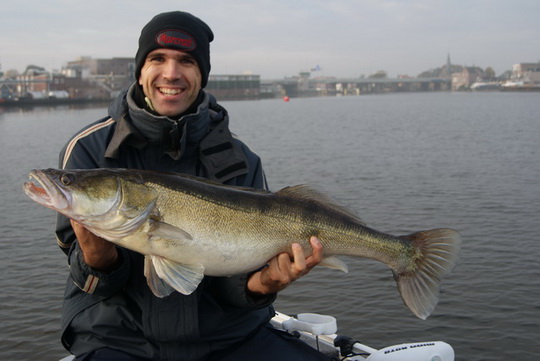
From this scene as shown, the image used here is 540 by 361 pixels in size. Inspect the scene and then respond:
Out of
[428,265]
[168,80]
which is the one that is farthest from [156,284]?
[428,265]

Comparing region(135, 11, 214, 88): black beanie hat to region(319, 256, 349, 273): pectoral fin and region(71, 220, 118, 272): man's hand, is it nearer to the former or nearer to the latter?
region(71, 220, 118, 272): man's hand

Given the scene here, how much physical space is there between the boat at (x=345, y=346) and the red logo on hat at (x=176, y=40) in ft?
8.59

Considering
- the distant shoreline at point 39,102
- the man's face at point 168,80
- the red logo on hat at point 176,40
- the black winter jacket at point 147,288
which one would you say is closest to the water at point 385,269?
the black winter jacket at point 147,288

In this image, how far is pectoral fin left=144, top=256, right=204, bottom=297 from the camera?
11.4ft

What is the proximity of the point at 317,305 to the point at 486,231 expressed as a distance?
18.8 ft

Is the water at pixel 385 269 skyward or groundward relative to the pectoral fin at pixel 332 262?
groundward

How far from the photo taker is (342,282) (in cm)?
1089

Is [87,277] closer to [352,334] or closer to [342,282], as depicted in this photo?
[352,334]

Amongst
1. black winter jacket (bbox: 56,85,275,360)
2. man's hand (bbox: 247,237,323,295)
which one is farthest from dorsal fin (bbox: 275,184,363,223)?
black winter jacket (bbox: 56,85,275,360)

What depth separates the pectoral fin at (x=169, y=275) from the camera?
11.4ft

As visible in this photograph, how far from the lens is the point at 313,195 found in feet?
13.3

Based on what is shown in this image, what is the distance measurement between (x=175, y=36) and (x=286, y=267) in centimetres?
196

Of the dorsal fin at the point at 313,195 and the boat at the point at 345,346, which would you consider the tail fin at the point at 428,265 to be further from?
the boat at the point at 345,346

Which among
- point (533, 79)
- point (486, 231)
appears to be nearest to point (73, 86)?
point (486, 231)
